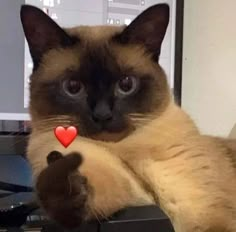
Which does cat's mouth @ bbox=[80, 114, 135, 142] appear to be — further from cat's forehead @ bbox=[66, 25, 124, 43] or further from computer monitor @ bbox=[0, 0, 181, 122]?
computer monitor @ bbox=[0, 0, 181, 122]

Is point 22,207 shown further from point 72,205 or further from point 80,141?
point 72,205

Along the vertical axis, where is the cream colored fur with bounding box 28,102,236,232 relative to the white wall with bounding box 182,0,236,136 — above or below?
below

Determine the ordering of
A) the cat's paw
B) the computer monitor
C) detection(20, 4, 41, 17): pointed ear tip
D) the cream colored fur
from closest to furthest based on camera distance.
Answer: the cat's paw, the cream colored fur, detection(20, 4, 41, 17): pointed ear tip, the computer monitor

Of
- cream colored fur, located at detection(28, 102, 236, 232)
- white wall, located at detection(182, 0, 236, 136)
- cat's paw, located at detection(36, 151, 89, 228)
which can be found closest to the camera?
cat's paw, located at detection(36, 151, 89, 228)

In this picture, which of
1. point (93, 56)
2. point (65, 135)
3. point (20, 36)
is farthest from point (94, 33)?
point (20, 36)

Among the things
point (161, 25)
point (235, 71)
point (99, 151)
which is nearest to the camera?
point (99, 151)

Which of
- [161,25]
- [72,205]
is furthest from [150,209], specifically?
[161,25]

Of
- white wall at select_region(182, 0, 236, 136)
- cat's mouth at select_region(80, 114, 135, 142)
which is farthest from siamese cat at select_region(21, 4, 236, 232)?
white wall at select_region(182, 0, 236, 136)

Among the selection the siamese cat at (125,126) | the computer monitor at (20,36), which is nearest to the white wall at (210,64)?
the computer monitor at (20,36)
